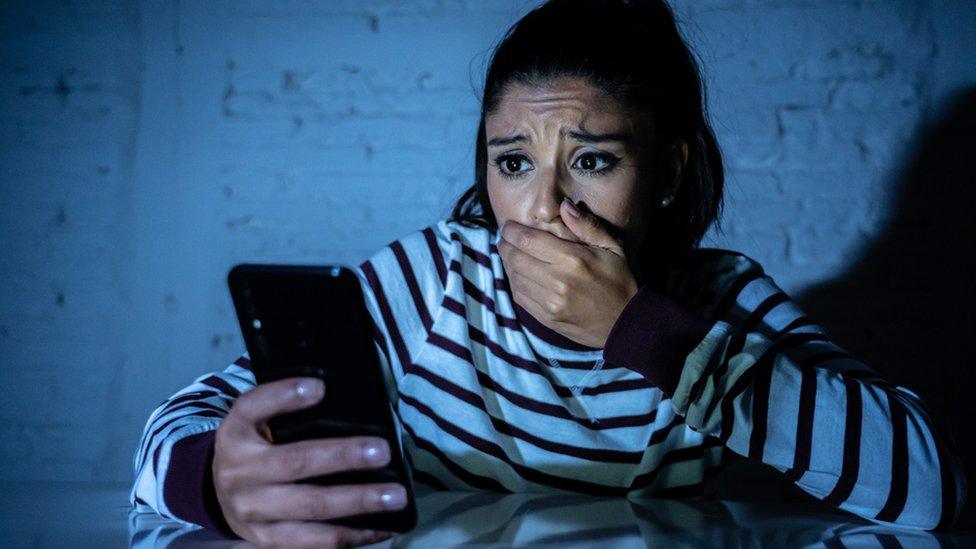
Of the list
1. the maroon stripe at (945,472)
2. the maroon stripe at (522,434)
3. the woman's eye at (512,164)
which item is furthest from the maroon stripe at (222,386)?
the maroon stripe at (945,472)

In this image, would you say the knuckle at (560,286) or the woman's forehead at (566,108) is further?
the woman's forehead at (566,108)

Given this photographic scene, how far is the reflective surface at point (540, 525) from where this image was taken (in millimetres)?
564

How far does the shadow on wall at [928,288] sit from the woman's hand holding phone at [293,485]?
1.27 metres

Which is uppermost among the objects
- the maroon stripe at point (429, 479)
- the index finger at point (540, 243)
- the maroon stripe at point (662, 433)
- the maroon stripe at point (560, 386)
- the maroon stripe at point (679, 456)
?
the index finger at point (540, 243)

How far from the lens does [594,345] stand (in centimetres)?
89

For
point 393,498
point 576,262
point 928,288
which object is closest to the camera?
point 393,498

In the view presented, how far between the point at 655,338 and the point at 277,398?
0.41 m

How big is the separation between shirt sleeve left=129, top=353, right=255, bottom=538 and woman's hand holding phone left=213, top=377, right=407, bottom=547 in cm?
4

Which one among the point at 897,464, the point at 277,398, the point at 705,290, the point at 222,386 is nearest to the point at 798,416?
the point at 897,464

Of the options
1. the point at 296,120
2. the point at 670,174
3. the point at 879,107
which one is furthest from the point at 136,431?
the point at 879,107

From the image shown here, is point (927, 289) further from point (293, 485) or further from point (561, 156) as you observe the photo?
point (293, 485)

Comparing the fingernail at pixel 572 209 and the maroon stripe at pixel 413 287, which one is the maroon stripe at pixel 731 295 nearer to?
the fingernail at pixel 572 209

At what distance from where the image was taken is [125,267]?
168 centimetres

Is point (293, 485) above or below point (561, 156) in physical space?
below
